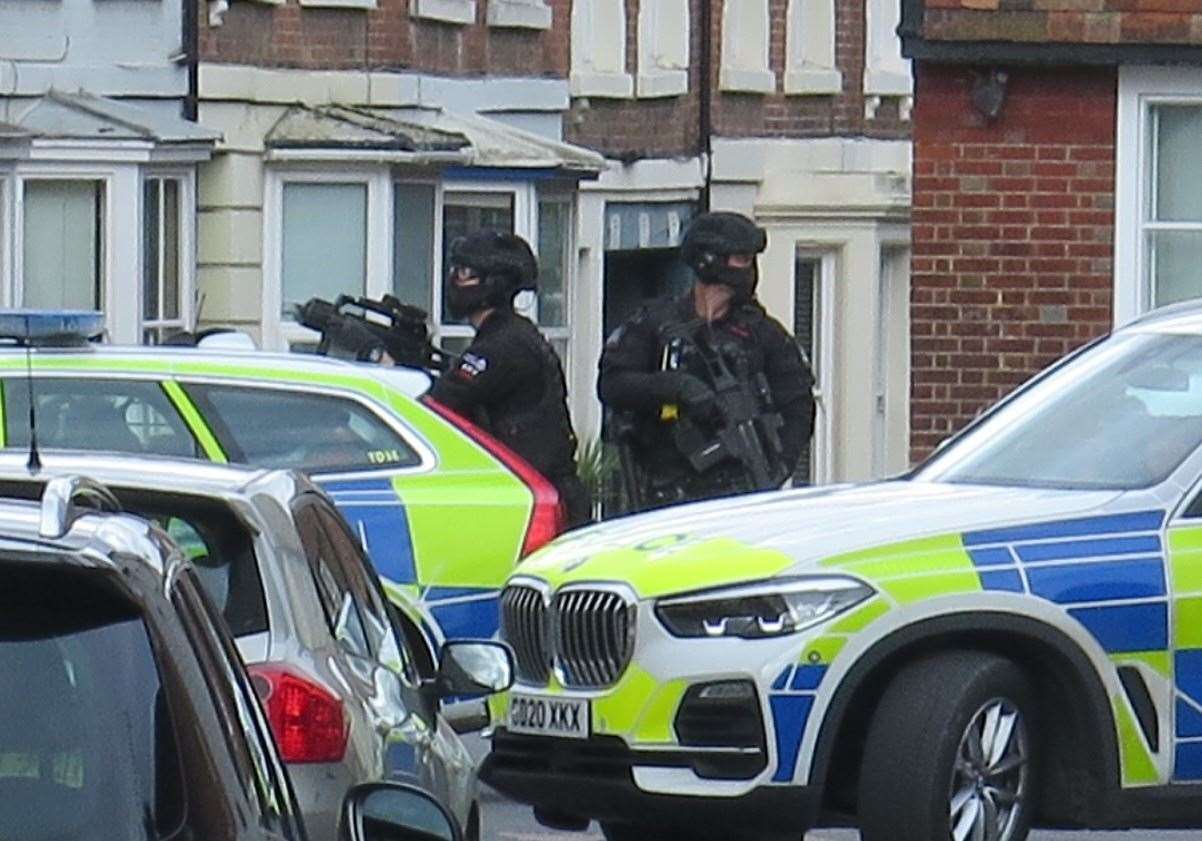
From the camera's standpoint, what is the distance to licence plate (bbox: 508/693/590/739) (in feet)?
28.5

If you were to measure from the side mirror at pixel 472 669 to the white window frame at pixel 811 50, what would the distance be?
78.8 ft

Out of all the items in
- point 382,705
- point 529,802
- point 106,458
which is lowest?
point 529,802

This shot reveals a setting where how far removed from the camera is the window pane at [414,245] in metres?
22.9

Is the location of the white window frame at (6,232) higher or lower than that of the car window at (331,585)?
higher

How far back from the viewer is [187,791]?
3.71m

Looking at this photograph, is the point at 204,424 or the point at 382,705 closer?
the point at 382,705

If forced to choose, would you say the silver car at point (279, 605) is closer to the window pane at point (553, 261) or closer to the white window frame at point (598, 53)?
the window pane at point (553, 261)

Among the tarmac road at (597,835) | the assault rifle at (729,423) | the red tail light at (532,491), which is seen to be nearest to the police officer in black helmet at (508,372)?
the assault rifle at (729,423)

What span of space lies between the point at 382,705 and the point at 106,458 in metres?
0.65

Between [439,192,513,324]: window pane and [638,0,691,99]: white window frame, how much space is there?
3.89 metres

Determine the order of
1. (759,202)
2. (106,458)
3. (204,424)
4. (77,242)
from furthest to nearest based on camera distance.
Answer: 1. (759,202)
2. (77,242)
3. (204,424)
4. (106,458)

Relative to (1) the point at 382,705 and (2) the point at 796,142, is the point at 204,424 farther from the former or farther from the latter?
(2) the point at 796,142

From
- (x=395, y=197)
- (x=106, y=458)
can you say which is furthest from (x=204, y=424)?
(x=395, y=197)

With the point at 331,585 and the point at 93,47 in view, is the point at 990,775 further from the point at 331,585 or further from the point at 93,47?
the point at 93,47
